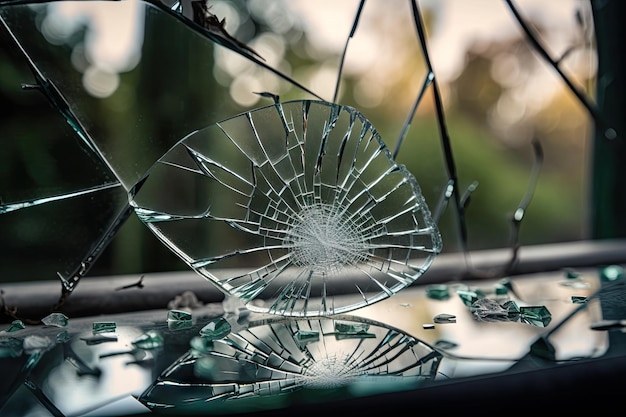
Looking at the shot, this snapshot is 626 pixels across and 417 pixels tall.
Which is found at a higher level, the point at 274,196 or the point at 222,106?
the point at 222,106

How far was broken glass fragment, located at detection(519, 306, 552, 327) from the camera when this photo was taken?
0.61 meters

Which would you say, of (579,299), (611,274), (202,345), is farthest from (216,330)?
(611,274)

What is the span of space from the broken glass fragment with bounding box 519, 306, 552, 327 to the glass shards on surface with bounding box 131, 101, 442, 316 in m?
0.10

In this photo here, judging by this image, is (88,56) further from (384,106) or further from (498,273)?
(498,273)

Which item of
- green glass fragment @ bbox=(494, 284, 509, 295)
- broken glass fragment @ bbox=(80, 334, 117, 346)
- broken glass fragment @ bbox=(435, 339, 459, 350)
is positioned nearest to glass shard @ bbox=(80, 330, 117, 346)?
broken glass fragment @ bbox=(80, 334, 117, 346)

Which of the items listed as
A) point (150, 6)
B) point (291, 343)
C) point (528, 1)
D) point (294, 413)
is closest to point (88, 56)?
point (150, 6)

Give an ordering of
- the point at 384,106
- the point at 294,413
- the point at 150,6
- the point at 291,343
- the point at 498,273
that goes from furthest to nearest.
Answer: the point at 384,106, the point at 498,273, the point at 150,6, the point at 291,343, the point at 294,413

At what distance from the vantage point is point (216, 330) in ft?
1.94

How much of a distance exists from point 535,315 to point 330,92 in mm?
463

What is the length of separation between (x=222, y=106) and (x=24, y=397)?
1.39ft

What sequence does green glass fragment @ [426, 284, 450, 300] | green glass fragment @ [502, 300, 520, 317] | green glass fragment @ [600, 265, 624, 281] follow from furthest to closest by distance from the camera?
green glass fragment @ [600, 265, 624, 281] < green glass fragment @ [426, 284, 450, 300] < green glass fragment @ [502, 300, 520, 317]

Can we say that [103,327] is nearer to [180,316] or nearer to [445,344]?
[180,316]

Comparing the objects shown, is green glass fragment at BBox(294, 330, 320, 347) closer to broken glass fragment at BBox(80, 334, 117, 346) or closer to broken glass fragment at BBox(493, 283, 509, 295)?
broken glass fragment at BBox(80, 334, 117, 346)

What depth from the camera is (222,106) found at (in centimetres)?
76
